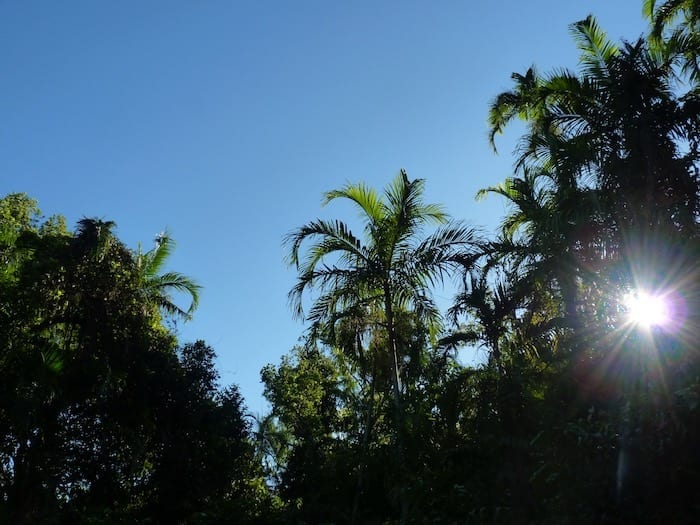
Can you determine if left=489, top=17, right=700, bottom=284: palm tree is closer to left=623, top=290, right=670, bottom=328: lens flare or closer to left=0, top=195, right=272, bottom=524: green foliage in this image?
left=623, top=290, right=670, bottom=328: lens flare

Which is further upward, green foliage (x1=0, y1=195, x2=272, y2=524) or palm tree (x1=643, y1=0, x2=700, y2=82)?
palm tree (x1=643, y1=0, x2=700, y2=82)

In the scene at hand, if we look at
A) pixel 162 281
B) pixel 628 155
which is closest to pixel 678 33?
pixel 628 155

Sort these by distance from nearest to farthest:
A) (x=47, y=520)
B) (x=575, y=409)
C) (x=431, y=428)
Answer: (x=575, y=409) → (x=431, y=428) → (x=47, y=520)

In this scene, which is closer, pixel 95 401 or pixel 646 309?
pixel 646 309

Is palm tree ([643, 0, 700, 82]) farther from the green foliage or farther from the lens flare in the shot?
the green foliage

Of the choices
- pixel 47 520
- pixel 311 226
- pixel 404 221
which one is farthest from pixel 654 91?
pixel 47 520

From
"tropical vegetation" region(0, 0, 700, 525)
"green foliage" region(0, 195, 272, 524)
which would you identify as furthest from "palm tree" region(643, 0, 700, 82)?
"green foliage" region(0, 195, 272, 524)

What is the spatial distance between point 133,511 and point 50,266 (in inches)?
251

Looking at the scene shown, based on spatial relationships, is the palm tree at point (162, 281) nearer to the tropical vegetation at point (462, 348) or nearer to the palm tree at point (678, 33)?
the tropical vegetation at point (462, 348)

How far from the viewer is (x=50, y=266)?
12164 millimetres

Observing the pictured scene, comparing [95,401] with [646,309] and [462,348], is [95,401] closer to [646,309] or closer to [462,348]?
Answer: [462,348]

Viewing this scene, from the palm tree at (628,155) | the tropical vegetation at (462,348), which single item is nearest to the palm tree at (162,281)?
the tropical vegetation at (462,348)

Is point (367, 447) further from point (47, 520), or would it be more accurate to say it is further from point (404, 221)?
point (47, 520)

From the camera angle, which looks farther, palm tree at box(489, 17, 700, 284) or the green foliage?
the green foliage
